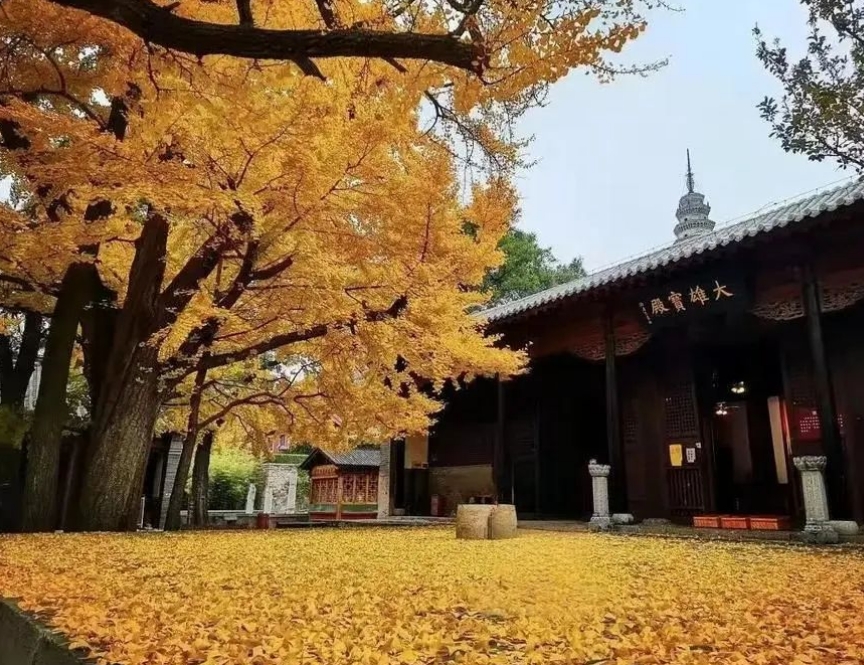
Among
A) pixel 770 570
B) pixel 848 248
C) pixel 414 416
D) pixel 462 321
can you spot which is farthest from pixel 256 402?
pixel 848 248

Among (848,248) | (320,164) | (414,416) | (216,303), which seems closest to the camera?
(320,164)

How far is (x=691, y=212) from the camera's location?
2817 centimetres

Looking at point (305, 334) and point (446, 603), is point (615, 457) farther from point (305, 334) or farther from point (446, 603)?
point (446, 603)

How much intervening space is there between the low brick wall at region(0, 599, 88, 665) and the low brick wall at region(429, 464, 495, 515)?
43.0 ft

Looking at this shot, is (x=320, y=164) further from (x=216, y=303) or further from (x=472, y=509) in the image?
(x=472, y=509)

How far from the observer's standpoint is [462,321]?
10.9 m

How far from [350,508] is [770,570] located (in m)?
21.7

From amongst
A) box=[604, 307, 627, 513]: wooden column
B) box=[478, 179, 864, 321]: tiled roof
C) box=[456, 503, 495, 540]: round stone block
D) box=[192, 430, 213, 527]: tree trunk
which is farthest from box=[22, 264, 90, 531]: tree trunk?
box=[604, 307, 627, 513]: wooden column

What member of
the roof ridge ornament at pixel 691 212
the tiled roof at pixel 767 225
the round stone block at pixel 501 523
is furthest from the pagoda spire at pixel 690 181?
the round stone block at pixel 501 523

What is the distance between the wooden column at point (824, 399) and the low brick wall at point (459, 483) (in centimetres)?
904

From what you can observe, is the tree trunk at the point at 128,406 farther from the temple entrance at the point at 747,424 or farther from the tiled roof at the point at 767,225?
the temple entrance at the point at 747,424

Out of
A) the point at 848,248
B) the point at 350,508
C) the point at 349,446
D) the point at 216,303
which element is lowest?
the point at 350,508

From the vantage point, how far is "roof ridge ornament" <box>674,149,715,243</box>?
27.8 m

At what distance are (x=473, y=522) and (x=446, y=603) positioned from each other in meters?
5.58
